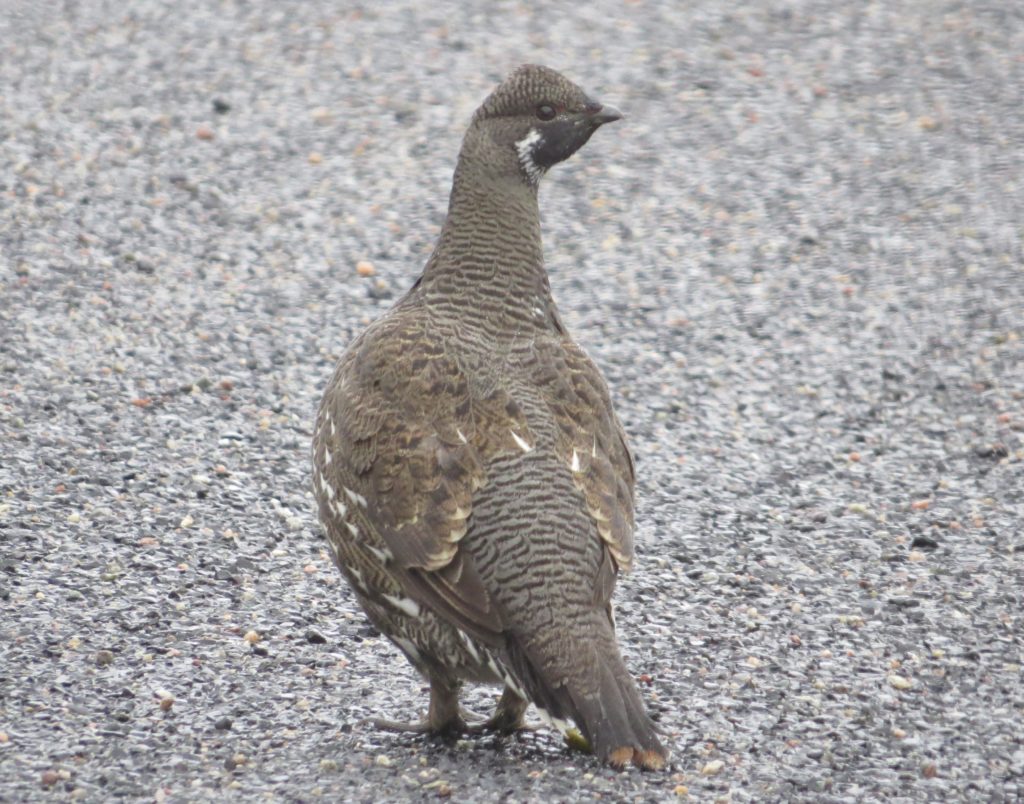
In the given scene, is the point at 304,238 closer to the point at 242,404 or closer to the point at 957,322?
the point at 242,404

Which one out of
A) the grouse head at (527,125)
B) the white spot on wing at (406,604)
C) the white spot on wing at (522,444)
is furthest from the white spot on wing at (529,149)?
the white spot on wing at (406,604)

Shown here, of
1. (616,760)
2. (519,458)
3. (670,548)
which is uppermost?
(519,458)

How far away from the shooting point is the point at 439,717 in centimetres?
590

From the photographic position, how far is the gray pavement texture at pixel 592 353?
5.84 metres

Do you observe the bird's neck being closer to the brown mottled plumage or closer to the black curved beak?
the brown mottled plumage

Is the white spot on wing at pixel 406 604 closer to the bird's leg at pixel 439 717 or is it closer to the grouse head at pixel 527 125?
the bird's leg at pixel 439 717

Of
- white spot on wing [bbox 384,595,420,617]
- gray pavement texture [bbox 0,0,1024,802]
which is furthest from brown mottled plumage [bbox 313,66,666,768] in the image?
gray pavement texture [bbox 0,0,1024,802]

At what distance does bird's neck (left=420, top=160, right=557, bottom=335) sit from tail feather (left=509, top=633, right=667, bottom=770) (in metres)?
1.51

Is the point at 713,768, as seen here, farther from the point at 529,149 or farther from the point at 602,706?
the point at 529,149

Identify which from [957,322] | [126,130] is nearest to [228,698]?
[957,322]

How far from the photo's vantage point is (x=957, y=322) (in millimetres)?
9836

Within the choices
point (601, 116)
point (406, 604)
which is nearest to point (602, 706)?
point (406, 604)

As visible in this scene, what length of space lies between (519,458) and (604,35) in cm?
876

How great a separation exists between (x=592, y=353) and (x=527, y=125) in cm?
306
